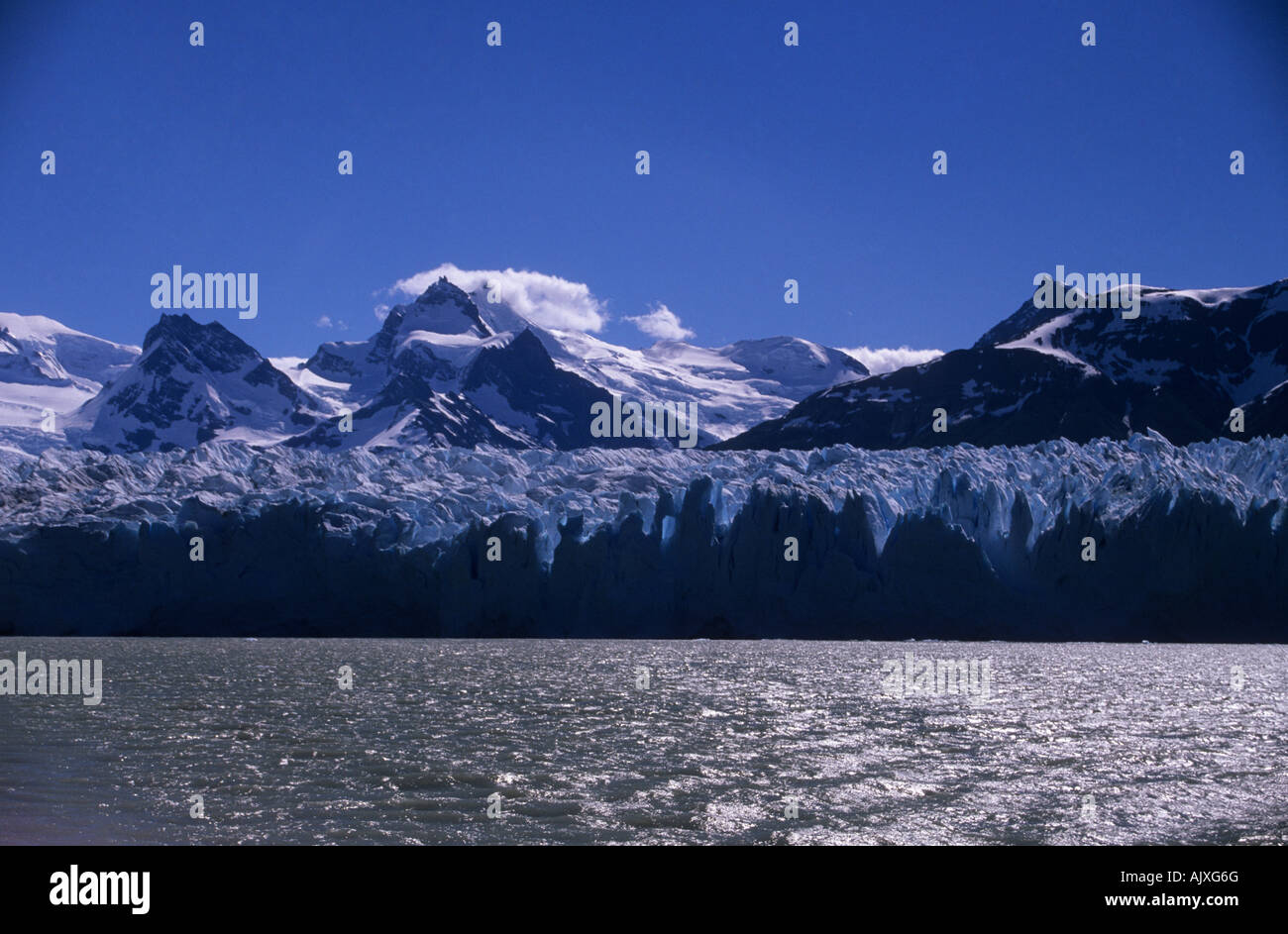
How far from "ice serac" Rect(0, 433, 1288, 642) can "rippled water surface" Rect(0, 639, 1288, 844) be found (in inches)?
505

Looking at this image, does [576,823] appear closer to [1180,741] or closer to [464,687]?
[1180,741]

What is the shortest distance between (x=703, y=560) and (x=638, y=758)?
105ft

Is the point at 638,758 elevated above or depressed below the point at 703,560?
below

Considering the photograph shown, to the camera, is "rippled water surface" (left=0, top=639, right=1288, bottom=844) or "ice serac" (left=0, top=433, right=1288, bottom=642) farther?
"ice serac" (left=0, top=433, right=1288, bottom=642)

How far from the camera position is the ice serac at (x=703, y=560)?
50531 millimetres

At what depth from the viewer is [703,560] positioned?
169 feet

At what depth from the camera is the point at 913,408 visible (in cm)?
13600

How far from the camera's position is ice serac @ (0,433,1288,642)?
166 ft

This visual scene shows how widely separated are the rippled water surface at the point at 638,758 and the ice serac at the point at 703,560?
12822 mm

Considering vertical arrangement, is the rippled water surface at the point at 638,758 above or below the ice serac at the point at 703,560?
below

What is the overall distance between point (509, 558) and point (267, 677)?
1800cm

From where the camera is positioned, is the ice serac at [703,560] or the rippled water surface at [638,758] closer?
the rippled water surface at [638,758]

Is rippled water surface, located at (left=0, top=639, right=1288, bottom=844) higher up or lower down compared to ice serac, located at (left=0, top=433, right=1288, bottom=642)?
lower down
